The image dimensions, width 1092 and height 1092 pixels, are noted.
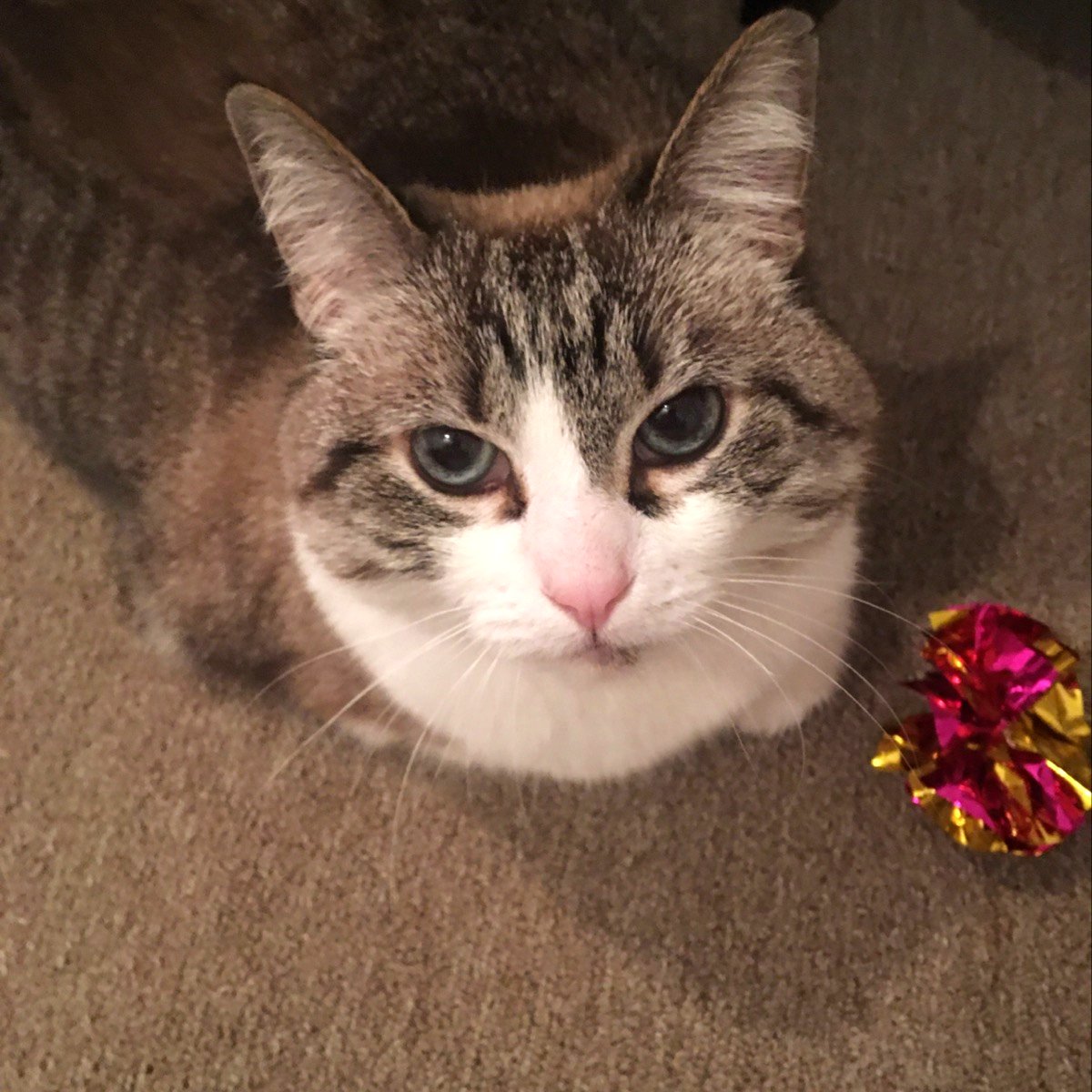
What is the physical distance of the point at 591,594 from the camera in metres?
0.85

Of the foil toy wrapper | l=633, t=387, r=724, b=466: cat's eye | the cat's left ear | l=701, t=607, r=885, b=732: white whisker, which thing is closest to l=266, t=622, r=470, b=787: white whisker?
l=633, t=387, r=724, b=466: cat's eye

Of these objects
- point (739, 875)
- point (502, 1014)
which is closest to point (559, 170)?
point (739, 875)

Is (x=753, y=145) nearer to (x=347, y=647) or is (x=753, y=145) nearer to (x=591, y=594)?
(x=591, y=594)

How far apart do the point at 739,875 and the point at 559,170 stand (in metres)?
0.98

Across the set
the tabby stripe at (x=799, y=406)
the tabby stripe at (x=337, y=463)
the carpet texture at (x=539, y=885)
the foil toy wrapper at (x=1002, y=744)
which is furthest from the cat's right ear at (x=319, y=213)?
the foil toy wrapper at (x=1002, y=744)

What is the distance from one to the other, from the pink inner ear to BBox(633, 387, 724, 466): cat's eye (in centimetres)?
8

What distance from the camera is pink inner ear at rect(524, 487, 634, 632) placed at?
845 millimetres

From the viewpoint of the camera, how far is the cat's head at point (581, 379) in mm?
875

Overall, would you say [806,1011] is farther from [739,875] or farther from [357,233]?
[357,233]

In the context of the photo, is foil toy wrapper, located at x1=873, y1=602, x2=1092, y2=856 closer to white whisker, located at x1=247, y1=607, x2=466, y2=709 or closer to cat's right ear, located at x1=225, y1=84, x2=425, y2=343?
white whisker, located at x1=247, y1=607, x2=466, y2=709

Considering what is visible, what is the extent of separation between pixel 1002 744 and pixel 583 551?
78 cm

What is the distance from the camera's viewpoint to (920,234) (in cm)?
173

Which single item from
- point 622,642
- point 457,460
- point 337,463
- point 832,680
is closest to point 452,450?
point 457,460

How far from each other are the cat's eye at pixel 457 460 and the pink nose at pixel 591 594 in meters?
0.13
